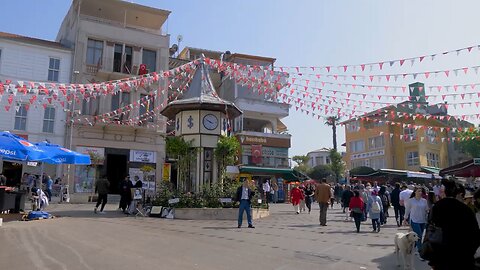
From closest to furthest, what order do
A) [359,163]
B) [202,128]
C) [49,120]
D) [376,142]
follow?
[202,128] → [49,120] → [376,142] → [359,163]

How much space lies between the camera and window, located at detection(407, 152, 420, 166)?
1833 inches

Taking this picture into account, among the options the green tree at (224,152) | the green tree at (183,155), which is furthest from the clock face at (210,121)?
the green tree at (183,155)

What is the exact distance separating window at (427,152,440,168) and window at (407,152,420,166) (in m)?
2.20


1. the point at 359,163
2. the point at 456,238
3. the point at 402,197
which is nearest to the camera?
the point at 456,238

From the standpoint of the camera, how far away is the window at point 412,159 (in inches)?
1833

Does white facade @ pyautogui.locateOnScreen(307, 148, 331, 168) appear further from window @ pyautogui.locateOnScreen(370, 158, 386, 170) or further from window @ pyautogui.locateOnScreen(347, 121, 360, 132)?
window @ pyautogui.locateOnScreen(347, 121, 360, 132)

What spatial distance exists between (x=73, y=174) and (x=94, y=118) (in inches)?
164

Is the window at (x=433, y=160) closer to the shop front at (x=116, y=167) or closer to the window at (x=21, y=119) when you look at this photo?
the shop front at (x=116, y=167)

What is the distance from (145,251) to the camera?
8.13 metres

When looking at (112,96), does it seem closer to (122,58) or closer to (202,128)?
(122,58)

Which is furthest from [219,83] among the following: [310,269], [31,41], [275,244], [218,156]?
[310,269]

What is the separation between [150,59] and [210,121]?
1545cm

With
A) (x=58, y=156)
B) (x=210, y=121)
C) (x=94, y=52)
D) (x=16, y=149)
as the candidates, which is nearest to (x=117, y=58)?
(x=94, y=52)

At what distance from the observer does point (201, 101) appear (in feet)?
60.3
